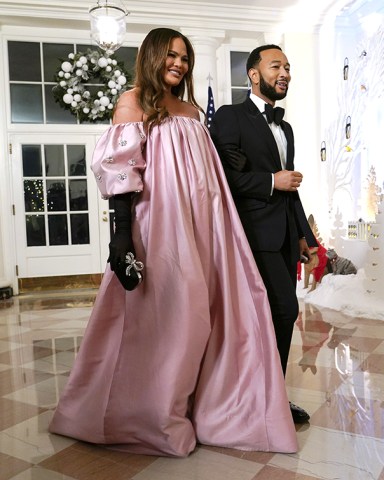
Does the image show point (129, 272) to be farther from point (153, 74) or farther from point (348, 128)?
point (348, 128)

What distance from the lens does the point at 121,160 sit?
1.75 m

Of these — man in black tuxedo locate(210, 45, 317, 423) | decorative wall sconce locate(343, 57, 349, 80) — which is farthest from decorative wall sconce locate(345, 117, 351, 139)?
man in black tuxedo locate(210, 45, 317, 423)

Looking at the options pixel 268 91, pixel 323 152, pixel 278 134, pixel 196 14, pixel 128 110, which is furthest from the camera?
pixel 323 152

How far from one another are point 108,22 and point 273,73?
118 inches

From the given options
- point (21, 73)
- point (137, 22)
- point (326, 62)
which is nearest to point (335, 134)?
point (326, 62)

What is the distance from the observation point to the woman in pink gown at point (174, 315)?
1701 millimetres

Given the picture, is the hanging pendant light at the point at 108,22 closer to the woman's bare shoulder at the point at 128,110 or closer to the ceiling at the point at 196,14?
the ceiling at the point at 196,14

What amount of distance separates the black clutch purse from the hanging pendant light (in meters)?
3.35

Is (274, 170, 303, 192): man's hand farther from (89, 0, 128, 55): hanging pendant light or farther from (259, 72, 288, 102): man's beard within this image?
(89, 0, 128, 55): hanging pendant light

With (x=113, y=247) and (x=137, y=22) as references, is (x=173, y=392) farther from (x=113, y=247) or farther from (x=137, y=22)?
(x=137, y=22)

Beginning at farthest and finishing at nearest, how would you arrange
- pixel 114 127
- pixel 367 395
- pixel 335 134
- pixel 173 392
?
1. pixel 335 134
2. pixel 367 395
3. pixel 114 127
4. pixel 173 392

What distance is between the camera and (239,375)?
5.78 feet

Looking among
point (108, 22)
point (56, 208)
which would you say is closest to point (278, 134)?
point (108, 22)

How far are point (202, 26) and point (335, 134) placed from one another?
1.96 m
